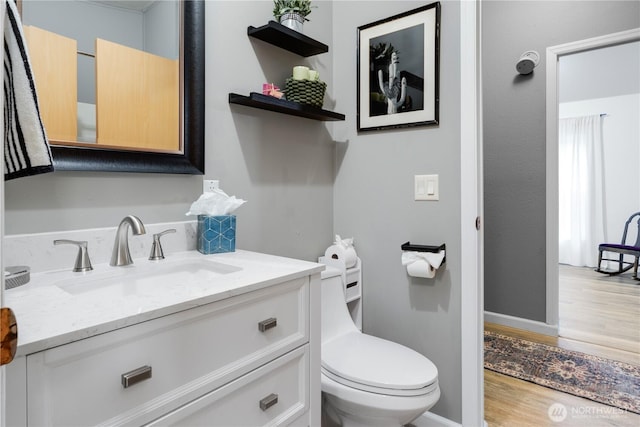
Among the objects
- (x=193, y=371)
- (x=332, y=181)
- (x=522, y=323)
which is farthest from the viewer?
(x=522, y=323)

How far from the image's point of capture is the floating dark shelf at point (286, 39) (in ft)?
4.90

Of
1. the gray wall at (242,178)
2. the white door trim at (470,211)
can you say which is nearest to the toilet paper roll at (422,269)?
the white door trim at (470,211)

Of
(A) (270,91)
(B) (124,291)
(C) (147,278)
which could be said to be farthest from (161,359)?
(A) (270,91)

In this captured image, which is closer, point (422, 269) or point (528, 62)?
point (422, 269)

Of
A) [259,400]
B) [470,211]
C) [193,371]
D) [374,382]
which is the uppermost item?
[470,211]

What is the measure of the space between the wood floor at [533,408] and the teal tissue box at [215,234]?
149 centimetres

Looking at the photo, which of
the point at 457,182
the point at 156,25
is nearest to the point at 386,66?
the point at 457,182

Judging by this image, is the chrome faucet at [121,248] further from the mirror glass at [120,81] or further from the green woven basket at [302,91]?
the green woven basket at [302,91]

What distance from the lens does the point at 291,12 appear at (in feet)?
5.21

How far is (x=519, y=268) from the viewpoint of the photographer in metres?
2.99

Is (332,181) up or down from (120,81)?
down

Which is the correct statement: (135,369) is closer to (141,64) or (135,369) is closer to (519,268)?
(141,64)

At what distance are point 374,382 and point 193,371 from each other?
2.33ft

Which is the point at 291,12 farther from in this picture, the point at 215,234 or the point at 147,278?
the point at 147,278
